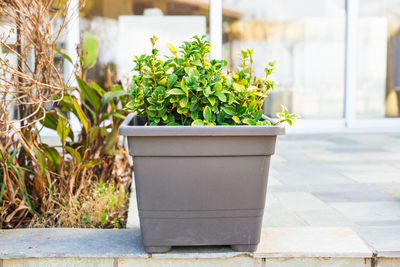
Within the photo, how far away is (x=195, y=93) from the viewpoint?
173cm

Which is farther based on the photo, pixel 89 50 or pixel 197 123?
→ pixel 89 50

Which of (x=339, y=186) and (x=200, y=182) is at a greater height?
(x=200, y=182)

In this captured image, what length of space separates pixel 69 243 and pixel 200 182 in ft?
1.89

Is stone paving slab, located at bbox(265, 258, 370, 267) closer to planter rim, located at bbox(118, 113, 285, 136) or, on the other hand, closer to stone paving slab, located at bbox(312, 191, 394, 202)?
planter rim, located at bbox(118, 113, 285, 136)

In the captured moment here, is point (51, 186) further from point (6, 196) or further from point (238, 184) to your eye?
point (238, 184)

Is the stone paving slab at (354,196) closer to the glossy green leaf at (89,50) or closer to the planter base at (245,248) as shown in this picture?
the planter base at (245,248)

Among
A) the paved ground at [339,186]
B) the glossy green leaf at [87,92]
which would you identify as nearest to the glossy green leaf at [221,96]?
the paved ground at [339,186]

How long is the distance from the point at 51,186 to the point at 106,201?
0.27 m

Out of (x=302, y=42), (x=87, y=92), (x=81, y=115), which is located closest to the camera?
(x=81, y=115)

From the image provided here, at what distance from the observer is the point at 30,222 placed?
2.14 meters

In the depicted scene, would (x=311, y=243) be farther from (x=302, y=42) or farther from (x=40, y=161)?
(x=302, y=42)

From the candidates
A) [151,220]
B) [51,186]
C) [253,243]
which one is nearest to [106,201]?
[51,186]

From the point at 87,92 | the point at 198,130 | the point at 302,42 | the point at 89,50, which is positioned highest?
the point at 302,42

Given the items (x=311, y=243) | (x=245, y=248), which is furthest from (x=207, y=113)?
(x=311, y=243)
